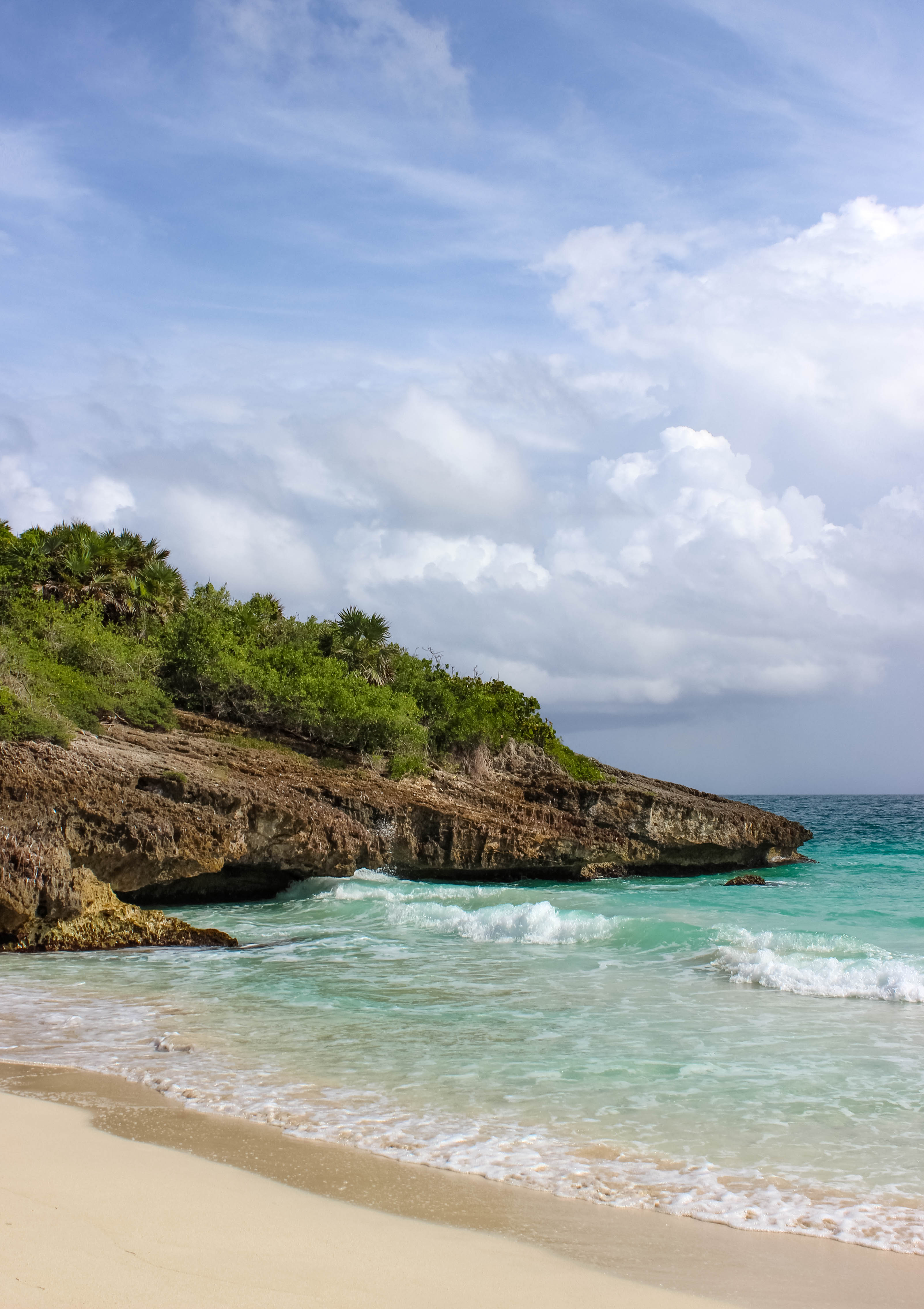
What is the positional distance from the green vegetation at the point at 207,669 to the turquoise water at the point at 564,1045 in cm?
723

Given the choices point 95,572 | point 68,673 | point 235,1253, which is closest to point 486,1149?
point 235,1253

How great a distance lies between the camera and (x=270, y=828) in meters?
18.7

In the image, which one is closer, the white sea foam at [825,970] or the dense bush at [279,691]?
the white sea foam at [825,970]

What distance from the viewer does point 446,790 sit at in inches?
982

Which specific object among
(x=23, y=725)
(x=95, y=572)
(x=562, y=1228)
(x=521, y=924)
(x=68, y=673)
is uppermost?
(x=95, y=572)

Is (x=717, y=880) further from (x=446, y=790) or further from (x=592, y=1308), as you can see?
(x=592, y=1308)

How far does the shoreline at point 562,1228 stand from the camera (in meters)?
4.02

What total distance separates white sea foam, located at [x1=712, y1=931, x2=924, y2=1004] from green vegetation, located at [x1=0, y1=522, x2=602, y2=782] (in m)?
13.1

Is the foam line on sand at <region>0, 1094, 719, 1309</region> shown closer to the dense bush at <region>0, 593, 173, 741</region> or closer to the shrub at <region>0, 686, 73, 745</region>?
the shrub at <region>0, 686, 73, 745</region>

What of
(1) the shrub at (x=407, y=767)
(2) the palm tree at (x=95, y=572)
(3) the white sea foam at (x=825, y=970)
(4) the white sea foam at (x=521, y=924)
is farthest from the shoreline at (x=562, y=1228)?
(2) the palm tree at (x=95, y=572)

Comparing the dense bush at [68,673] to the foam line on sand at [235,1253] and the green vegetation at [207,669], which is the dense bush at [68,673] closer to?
the green vegetation at [207,669]

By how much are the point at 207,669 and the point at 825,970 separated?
18.8 meters

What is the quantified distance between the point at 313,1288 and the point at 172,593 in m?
27.9

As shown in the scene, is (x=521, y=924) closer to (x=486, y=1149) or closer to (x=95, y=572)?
(x=486, y=1149)
